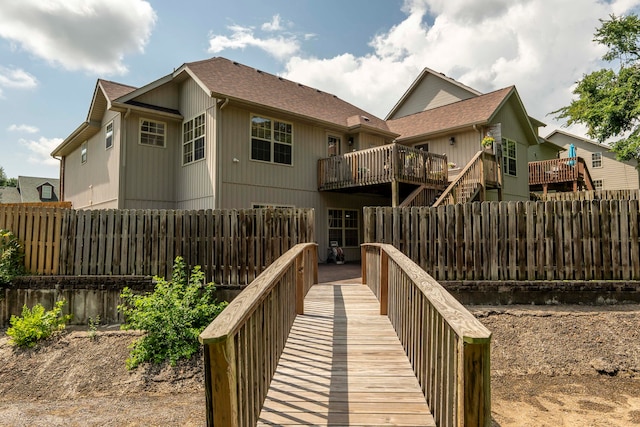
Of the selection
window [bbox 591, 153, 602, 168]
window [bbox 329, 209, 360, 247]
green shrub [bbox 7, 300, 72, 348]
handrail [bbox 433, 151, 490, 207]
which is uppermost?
window [bbox 591, 153, 602, 168]

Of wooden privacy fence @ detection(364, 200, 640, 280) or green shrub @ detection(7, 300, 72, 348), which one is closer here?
green shrub @ detection(7, 300, 72, 348)

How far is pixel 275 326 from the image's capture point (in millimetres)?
3553

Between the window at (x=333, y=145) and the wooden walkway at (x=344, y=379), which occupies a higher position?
the window at (x=333, y=145)

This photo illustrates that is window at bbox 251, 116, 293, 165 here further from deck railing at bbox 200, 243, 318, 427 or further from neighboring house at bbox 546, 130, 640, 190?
neighboring house at bbox 546, 130, 640, 190

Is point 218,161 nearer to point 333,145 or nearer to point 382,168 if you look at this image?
point 333,145

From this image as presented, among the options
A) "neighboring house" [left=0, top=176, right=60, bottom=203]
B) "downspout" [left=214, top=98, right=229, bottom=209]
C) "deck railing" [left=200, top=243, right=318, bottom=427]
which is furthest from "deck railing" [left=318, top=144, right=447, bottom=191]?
"neighboring house" [left=0, top=176, right=60, bottom=203]

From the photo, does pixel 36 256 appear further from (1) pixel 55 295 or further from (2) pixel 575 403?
(2) pixel 575 403

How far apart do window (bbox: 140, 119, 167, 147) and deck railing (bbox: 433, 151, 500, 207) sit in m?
11.1

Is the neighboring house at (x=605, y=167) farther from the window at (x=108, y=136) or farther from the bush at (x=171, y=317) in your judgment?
the window at (x=108, y=136)

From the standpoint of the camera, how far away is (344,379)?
3.71 m

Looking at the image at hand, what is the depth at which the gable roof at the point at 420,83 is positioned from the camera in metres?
21.3

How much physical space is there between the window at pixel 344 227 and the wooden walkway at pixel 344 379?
34.2 feet

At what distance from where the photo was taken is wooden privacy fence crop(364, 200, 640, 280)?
7371 mm

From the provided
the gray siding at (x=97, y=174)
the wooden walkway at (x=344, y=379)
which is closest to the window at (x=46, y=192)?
the gray siding at (x=97, y=174)
